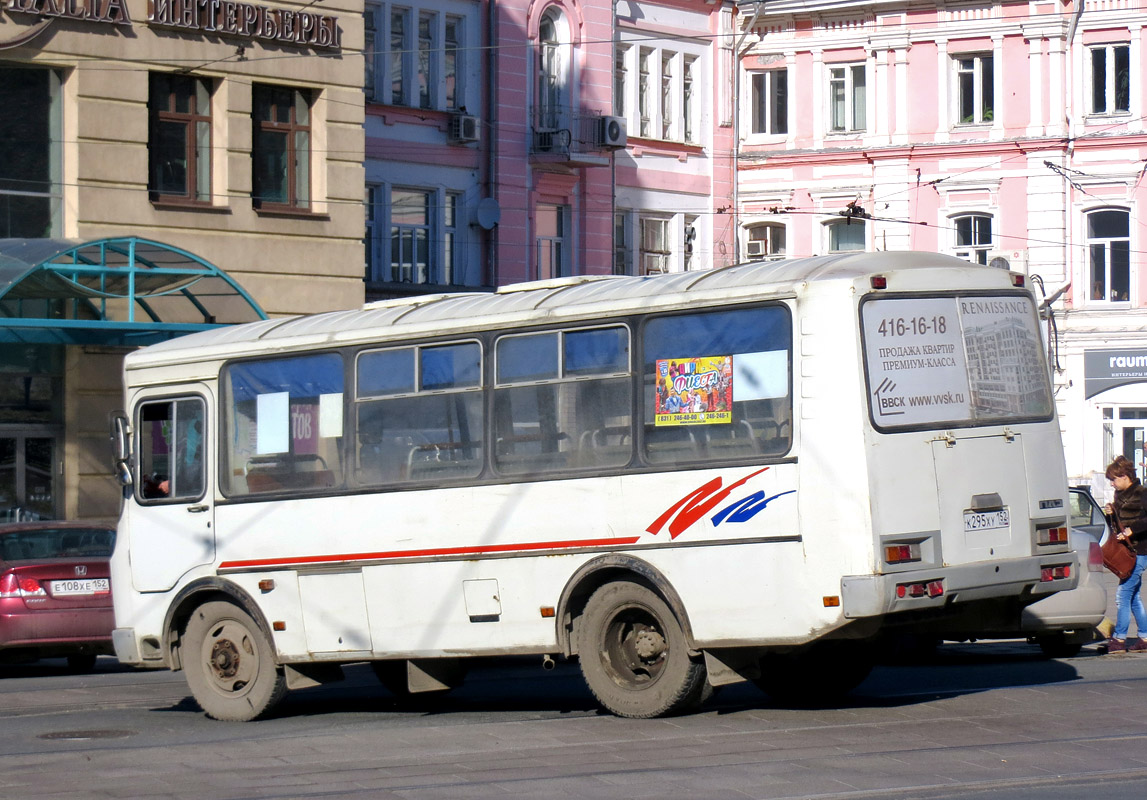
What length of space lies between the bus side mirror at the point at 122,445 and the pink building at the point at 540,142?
60.9 ft

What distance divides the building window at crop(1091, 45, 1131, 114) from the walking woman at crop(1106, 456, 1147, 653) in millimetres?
25831

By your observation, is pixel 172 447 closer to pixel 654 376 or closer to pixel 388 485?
pixel 388 485

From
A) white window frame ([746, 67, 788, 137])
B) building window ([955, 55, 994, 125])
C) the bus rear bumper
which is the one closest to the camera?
the bus rear bumper

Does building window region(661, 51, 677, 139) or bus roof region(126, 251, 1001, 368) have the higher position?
building window region(661, 51, 677, 139)

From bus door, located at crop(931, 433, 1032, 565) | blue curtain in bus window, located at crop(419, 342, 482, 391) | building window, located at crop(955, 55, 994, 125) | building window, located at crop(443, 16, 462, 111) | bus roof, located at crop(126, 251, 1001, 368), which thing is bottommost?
bus door, located at crop(931, 433, 1032, 565)

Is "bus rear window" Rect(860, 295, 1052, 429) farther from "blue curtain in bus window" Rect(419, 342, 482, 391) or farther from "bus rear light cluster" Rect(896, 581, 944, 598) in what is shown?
"blue curtain in bus window" Rect(419, 342, 482, 391)

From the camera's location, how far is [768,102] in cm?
4297

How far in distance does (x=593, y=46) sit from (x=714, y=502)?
27135mm

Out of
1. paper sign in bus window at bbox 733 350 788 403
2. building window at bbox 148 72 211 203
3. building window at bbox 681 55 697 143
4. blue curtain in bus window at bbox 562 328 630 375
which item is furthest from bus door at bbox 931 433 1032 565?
building window at bbox 681 55 697 143

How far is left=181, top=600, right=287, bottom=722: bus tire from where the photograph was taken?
13039 millimetres

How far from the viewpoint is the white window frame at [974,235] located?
41.1 meters

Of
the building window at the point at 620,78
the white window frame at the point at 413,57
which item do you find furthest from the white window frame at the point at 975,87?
the white window frame at the point at 413,57

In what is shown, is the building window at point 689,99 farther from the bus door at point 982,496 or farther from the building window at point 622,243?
the bus door at point 982,496

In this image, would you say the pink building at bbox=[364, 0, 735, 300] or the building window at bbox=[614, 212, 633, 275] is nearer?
the pink building at bbox=[364, 0, 735, 300]
